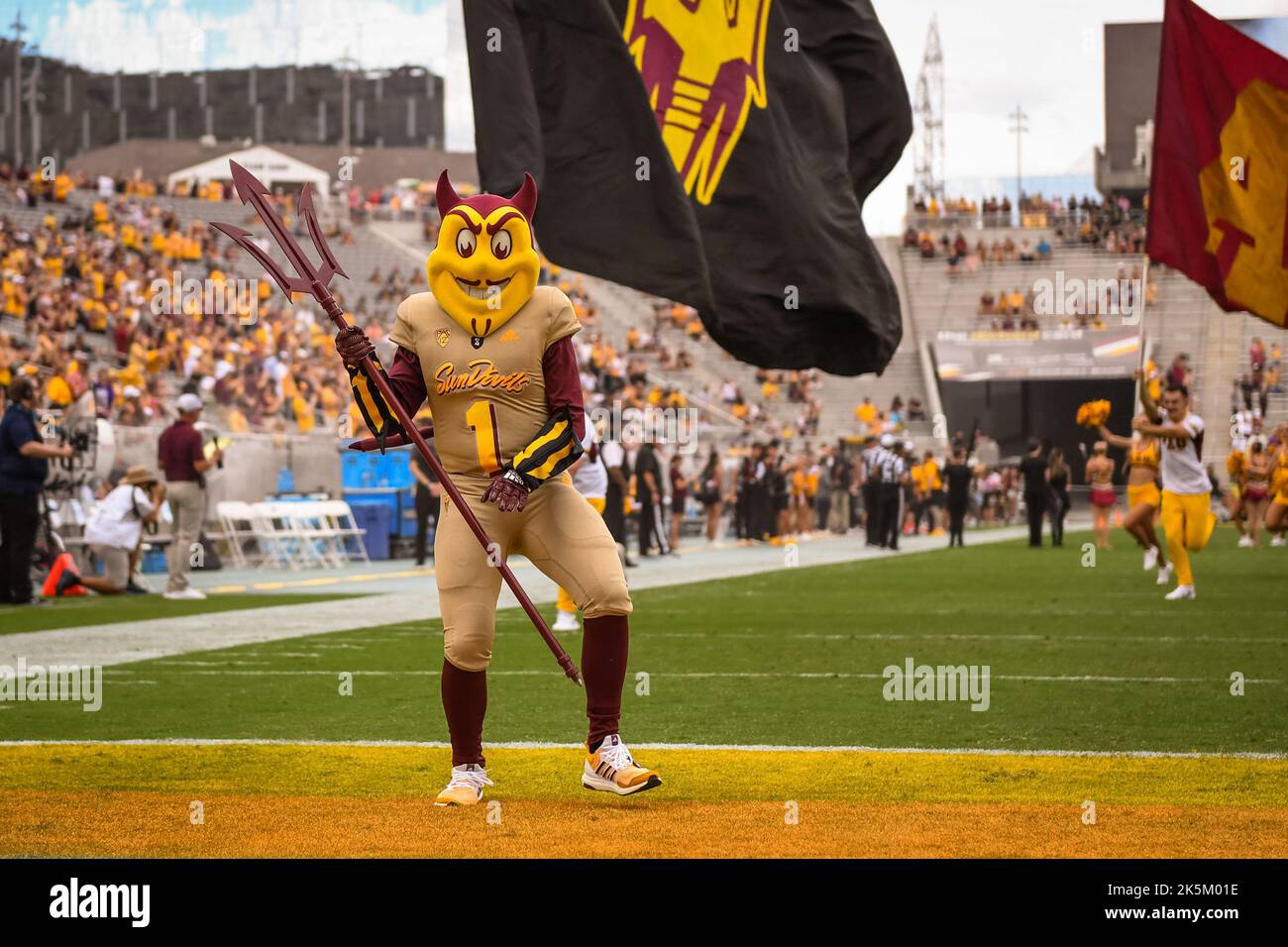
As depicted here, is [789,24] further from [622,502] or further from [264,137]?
[264,137]

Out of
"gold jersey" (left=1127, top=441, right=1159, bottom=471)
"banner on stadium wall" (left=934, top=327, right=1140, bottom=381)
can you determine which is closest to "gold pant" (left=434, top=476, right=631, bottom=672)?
"gold jersey" (left=1127, top=441, right=1159, bottom=471)

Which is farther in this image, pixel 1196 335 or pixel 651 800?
pixel 1196 335

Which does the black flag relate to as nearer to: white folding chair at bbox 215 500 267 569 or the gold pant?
the gold pant

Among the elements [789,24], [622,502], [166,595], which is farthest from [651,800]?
[622,502]

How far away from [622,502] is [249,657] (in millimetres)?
11934

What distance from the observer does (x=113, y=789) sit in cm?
688

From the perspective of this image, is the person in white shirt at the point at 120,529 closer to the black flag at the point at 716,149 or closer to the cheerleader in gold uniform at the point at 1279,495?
the black flag at the point at 716,149

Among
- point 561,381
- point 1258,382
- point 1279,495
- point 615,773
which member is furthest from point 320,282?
point 1258,382

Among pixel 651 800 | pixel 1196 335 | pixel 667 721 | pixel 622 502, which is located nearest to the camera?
pixel 651 800

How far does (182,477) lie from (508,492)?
12.8 m

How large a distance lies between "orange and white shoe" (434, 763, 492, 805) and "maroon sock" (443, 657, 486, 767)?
0.12ft

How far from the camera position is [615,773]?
6609mm

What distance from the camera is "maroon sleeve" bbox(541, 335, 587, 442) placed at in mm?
6707

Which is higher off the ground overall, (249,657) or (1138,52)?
(1138,52)
